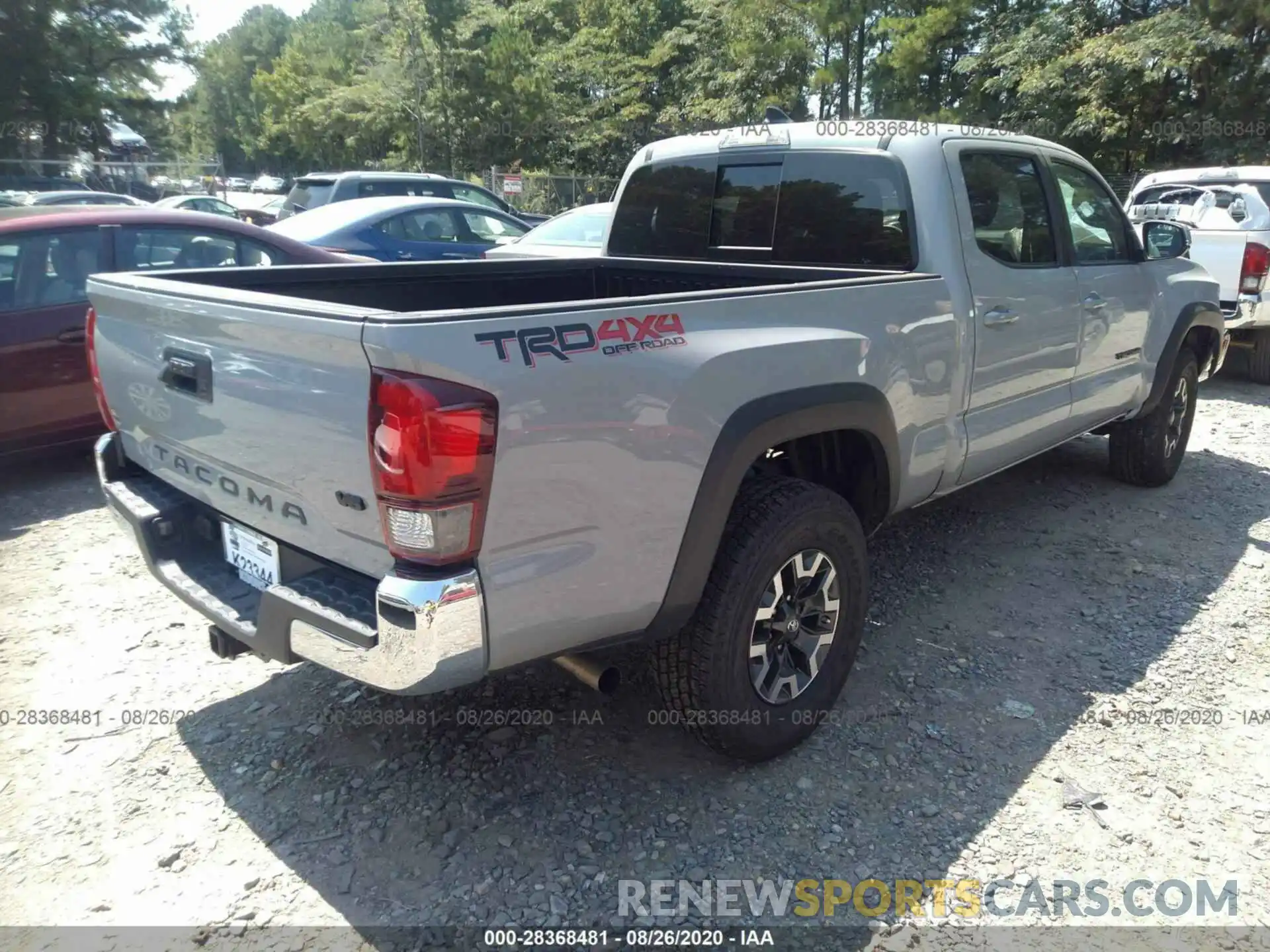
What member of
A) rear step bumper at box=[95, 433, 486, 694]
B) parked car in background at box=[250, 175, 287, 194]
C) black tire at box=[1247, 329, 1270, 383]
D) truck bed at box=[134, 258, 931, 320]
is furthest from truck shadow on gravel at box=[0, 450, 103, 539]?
parked car in background at box=[250, 175, 287, 194]

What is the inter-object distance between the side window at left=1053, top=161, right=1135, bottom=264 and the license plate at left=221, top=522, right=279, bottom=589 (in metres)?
3.76

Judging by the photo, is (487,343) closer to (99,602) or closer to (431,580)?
(431,580)

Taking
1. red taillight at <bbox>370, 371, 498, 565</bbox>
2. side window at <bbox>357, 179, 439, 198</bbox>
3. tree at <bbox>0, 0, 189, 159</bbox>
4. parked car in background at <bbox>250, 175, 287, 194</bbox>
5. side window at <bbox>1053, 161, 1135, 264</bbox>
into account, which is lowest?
red taillight at <bbox>370, 371, 498, 565</bbox>

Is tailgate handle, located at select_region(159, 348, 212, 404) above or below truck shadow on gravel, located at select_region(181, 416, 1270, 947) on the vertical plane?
above

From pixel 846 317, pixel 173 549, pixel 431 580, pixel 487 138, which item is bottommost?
pixel 173 549

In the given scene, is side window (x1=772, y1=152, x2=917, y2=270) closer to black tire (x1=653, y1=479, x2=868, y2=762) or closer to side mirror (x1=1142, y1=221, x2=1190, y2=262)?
black tire (x1=653, y1=479, x2=868, y2=762)

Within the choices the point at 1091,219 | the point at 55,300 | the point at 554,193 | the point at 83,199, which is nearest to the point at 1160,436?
the point at 1091,219

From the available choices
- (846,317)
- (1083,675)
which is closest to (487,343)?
(846,317)

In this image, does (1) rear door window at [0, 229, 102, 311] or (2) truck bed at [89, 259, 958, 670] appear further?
(1) rear door window at [0, 229, 102, 311]

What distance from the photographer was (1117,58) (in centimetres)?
1942

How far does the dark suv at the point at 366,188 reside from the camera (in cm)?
1380

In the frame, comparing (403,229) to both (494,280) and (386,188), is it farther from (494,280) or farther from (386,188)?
(494,280)

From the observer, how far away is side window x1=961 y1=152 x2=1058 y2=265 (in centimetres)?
371

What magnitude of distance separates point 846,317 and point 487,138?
3337cm
